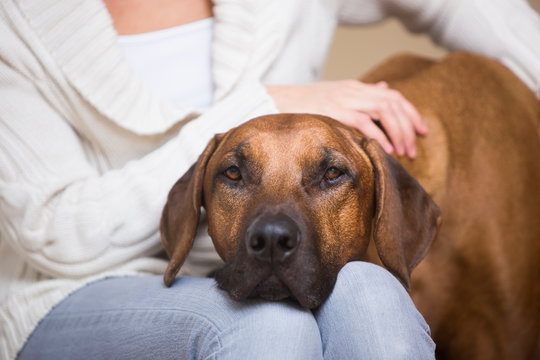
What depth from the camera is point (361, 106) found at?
1.81m

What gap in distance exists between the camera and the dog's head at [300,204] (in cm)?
127

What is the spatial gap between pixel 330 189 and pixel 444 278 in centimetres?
76

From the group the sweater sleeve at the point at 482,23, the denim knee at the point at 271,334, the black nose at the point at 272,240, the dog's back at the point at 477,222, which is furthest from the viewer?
the sweater sleeve at the point at 482,23

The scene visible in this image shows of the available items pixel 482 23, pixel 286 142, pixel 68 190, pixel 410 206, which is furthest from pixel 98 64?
pixel 482 23

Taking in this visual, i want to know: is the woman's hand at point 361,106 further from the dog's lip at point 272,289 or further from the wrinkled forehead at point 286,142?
the dog's lip at point 272,289

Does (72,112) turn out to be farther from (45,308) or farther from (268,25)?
(268,25)

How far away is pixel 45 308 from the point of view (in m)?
1.61

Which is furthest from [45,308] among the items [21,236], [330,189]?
[330,189]

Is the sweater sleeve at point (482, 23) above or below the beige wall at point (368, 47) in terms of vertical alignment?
above

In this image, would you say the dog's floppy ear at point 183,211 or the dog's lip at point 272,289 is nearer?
the dog's lip at point 272,289

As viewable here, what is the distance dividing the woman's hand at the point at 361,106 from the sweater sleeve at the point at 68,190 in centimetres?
21

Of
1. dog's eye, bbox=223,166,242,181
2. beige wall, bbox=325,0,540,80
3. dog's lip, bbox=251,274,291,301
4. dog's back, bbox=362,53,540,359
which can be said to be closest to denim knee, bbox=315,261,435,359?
dog's lip, bbox=251,274,291,301

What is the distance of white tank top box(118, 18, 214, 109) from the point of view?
196 centimetres

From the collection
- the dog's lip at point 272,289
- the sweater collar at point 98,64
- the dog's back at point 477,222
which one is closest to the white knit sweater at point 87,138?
the sweater collar at point 98,64
